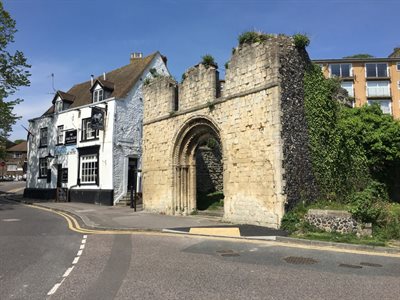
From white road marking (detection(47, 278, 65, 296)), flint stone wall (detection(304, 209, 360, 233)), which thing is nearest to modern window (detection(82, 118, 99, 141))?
flint stone wall (detection(304, 209, 360, 233))

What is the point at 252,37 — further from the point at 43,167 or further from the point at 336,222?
the point at 43,167

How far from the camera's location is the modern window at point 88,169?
1053 inches

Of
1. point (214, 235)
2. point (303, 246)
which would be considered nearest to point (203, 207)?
point (214, 235)

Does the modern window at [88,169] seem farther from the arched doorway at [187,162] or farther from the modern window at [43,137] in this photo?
the arched doorway at [187,162]

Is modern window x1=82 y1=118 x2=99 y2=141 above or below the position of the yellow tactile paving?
above

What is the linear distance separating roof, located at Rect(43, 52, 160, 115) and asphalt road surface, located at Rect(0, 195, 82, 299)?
14589mm

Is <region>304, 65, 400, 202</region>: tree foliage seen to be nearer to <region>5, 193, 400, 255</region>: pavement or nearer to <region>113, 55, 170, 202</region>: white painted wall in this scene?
<region>5, 193, 400, 255</region>: pavement

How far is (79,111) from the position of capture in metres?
28.9

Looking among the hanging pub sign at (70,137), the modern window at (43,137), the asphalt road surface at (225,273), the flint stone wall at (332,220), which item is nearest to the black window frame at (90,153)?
the hanging pub sign at (70,137)

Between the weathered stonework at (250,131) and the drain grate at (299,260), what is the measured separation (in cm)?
451

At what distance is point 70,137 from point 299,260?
2443 centimetres

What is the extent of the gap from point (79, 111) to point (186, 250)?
21863 millimetres

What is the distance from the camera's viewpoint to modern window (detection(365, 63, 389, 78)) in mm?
56188

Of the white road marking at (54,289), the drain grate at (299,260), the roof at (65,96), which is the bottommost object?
the drain grate at (299,260)
